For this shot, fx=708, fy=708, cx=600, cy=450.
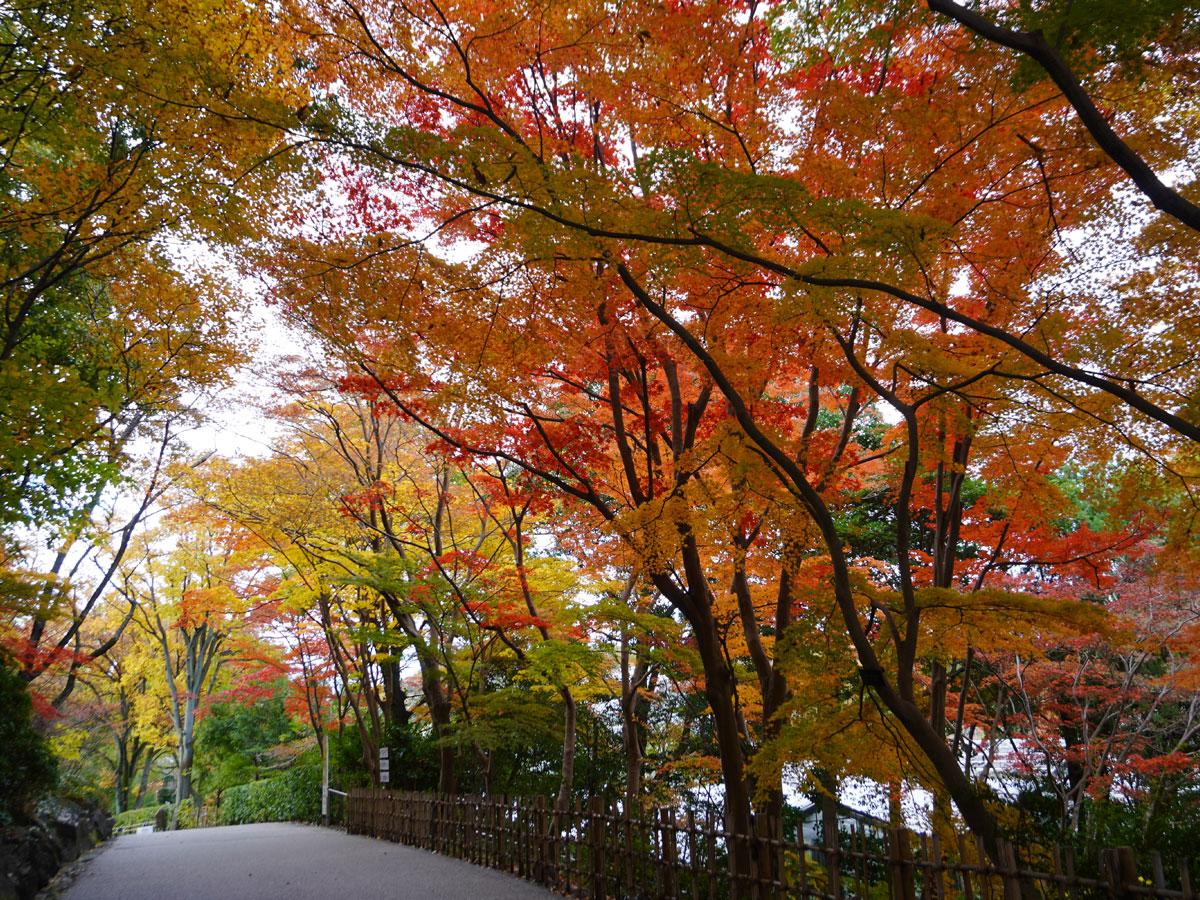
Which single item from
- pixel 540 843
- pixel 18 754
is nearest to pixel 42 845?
pixel 18 754

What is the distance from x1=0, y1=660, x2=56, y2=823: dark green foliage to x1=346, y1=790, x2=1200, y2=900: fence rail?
4.68m

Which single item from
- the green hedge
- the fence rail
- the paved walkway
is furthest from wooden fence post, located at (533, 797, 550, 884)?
the green hedge

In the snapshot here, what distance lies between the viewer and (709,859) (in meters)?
4.98

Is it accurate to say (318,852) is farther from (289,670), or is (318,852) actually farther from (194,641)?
(194,641)

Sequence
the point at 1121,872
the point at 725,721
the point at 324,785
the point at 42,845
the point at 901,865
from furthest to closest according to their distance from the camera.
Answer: the point at 324,785
the point at 42,845
the point at 725,721
the point at 901,865
the point at 1121,872

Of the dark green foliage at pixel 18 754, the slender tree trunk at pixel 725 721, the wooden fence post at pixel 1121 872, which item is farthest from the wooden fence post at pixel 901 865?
the dark green foliage at pixel 18 754

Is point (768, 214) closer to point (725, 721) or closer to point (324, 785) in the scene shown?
point (725, 721)

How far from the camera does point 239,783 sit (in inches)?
938

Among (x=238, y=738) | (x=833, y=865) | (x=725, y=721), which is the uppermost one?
(x=725, y=721)

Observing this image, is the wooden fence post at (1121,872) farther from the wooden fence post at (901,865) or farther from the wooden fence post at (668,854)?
the wooden fence post at (668,854)

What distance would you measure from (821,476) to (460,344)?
385 cm

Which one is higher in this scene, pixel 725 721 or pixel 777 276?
pixel 777 276

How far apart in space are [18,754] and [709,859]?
7696 mm

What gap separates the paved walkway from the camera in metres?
6.80
